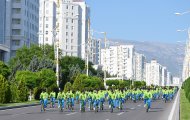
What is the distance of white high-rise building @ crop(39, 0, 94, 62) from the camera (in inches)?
6230

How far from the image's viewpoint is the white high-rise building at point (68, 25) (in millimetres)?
158250

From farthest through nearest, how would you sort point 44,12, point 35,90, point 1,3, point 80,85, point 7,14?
1. point 44,12
2. point 7,14
3. point 1,3
4. point 80,85
5. point 35,90

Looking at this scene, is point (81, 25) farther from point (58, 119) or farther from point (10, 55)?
point (58, 119)

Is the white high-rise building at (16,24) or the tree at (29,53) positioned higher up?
the white high-rise building at (16,24)

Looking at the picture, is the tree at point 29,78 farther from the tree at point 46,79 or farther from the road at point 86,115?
the road at point 86,115

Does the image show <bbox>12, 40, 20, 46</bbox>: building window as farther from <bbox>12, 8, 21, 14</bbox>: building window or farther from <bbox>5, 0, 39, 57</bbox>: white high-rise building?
<bbox>12, 8, 21, 14</bbox>: building window

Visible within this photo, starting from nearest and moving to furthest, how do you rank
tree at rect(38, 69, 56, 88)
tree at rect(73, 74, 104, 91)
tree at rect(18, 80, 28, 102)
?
tree at rect(18, 80, 28, 102)
tree at rect(38, 69, 56, 88)
tree at rect(73, 74, 104, 91)

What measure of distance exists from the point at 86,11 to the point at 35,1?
7206cm

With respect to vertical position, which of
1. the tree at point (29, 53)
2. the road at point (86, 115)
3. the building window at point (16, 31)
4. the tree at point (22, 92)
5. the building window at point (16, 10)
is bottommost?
the road at point (86, 115)

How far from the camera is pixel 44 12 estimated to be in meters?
157

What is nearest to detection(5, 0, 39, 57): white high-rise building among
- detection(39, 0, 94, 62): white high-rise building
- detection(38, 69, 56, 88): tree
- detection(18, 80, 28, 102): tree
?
detection(38, 69, 56, 88): tree

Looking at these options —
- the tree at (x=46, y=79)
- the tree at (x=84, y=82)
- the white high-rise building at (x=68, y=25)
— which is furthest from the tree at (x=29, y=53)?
the white high-rise building at (x=68, y=25)

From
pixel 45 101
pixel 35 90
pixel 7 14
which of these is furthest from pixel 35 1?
pixel 45 101

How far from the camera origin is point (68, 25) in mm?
173000
